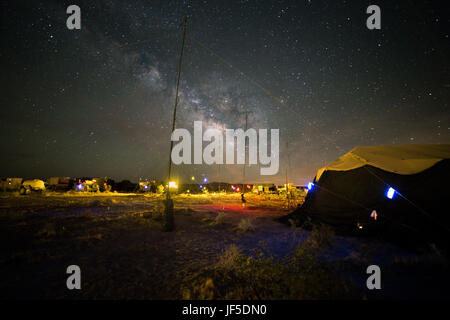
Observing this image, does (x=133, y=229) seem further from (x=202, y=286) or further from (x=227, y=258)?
(x=202, y=286)

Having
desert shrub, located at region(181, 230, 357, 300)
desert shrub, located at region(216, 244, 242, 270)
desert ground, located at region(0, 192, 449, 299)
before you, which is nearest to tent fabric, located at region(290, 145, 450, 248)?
desert ground, located at region(0, 192, 449, 299)

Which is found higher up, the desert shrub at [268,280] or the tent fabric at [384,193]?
the tent fabric at [384,193]

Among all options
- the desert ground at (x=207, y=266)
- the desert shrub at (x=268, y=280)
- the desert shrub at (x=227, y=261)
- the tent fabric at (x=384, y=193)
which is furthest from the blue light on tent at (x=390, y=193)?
the desert shrub at (x=227, y=261)

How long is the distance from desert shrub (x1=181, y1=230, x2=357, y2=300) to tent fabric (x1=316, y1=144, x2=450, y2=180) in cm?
501

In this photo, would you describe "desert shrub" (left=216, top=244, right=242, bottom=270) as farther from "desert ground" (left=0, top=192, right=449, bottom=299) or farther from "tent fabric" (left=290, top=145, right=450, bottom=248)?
"tent fabric" (left=290, top=145, right=450, bottom=248)

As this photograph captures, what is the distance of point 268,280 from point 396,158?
24.4ft

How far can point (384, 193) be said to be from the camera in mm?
6961

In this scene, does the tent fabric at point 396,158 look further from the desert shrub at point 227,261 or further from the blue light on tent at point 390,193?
the desert shrub at point 227,261

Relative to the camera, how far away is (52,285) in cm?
347

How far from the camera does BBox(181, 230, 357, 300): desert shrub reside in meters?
3.07

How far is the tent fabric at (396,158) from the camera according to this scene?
649 cm

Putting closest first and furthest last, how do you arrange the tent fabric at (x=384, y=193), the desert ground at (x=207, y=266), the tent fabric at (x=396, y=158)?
the desert ground at (x=207, y=266)
the tent fabric at (x=384, y=193)
the tent fabric at (x=396, y=158)
